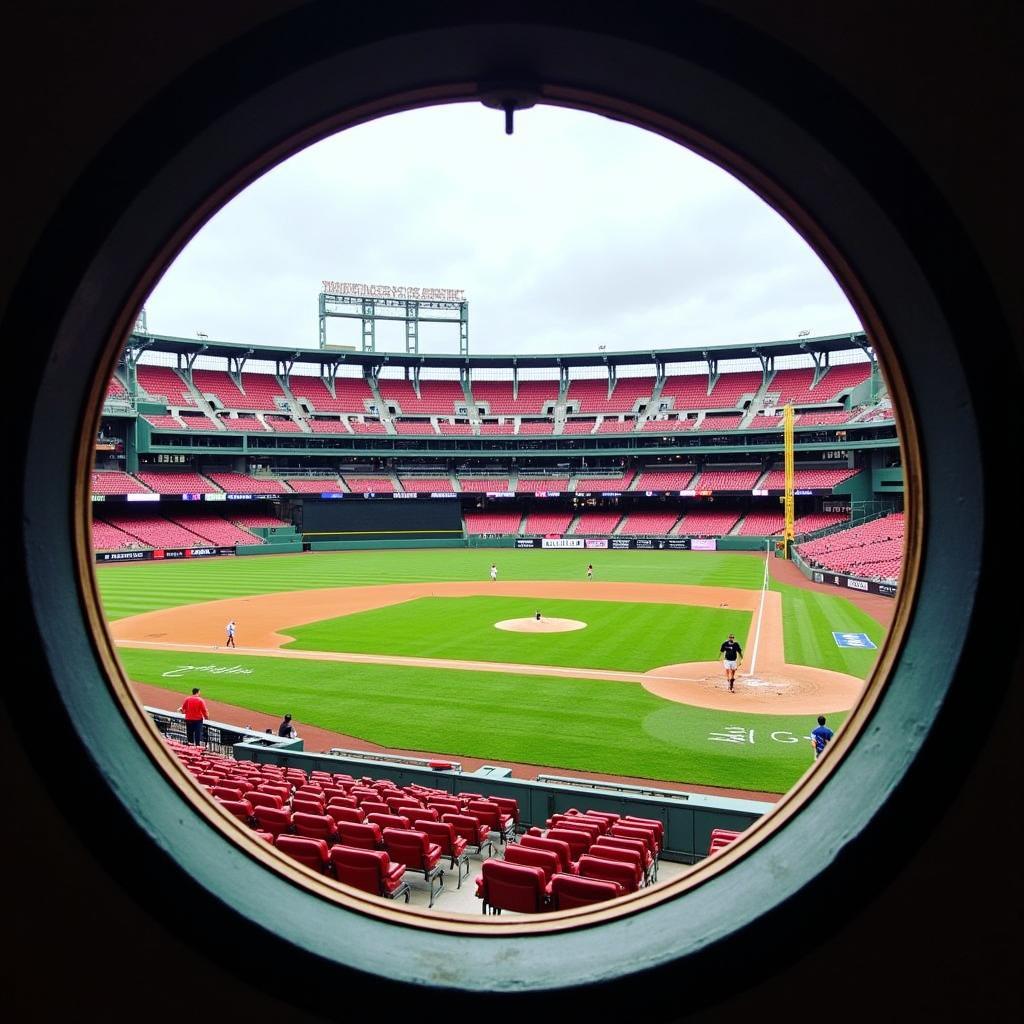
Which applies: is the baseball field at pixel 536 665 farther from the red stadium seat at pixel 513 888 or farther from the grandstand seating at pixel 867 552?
the red stadium seat at pixel 513 888

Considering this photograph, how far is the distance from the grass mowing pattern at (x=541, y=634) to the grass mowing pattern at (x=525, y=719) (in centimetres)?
252

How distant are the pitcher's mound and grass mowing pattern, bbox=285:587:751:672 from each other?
42 cm

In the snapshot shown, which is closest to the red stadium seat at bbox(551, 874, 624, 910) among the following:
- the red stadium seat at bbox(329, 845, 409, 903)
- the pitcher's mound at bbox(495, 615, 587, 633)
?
the red stadium seat at bbox(329, 845, 409, 903)

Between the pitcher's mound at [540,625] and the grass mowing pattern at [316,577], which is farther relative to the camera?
the grass mowing pattern at [316,577]

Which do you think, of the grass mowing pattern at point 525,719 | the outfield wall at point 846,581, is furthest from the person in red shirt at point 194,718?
the outfield wall at point 846,581

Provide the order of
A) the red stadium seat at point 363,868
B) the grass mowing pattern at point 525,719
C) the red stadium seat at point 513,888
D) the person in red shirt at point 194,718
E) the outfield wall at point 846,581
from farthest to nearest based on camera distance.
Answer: the outfield wall at point 846,581 < the person in red shirt at point 194,718 < the grass mowing pattern at point 525,719 < the red stadium seat at point 363,868 < the red stadium seat at point 513,888

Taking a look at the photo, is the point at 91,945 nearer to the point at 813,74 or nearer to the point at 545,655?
the point at 813,74

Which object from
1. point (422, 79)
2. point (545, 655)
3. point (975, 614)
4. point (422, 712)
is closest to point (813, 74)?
point (422, 79)

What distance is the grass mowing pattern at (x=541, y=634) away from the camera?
22625 millimetres

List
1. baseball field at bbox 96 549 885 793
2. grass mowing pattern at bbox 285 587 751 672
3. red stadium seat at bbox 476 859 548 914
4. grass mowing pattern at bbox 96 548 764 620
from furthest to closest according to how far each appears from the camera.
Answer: grass mowing pattern at bbox 96 548 764 620
grass mowing pattern at bbox 285 587 751 672
baseball field at bbox 96 549 885 793
red stadium seat at bbox 476 859 548 914

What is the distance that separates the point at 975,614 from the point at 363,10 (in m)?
2.34

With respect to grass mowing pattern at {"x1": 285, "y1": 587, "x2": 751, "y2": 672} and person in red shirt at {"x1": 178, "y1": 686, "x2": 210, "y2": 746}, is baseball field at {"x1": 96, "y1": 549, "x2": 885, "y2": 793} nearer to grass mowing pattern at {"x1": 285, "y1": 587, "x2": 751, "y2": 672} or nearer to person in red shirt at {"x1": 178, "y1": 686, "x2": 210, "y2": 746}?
grass mowing pattern at {"x1": 285, "y1": 587, "x2": 751, "y2": 672}

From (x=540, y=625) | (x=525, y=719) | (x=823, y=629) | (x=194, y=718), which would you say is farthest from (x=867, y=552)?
(x=194, y=718)

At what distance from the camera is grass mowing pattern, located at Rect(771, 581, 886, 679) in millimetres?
21541
